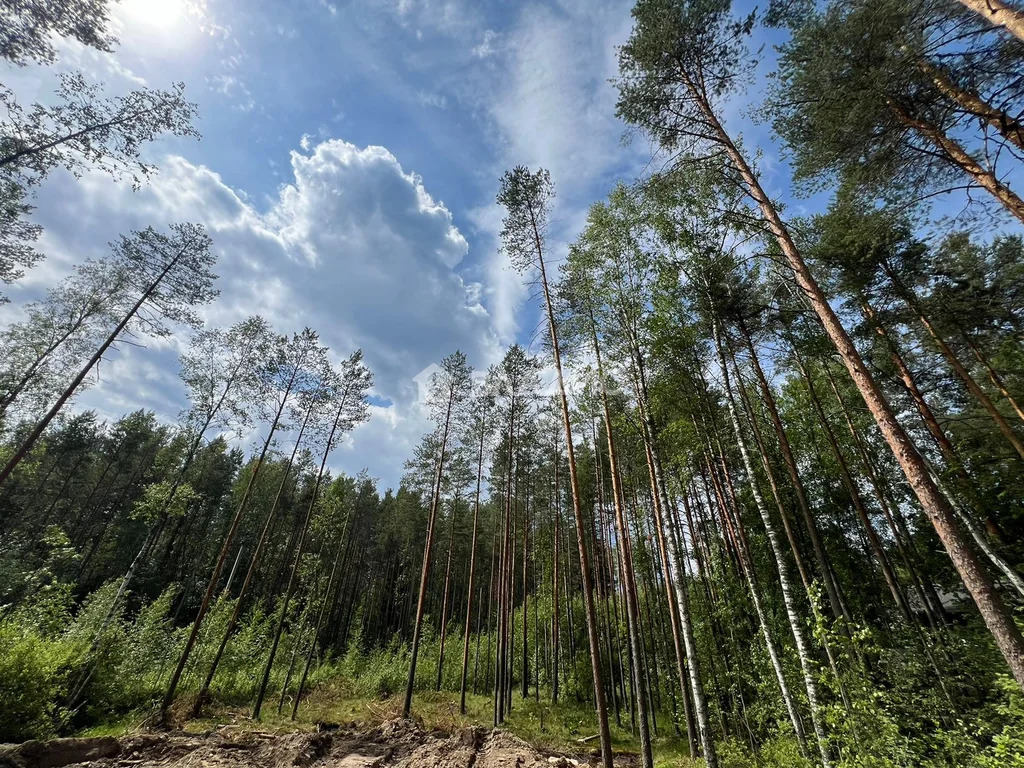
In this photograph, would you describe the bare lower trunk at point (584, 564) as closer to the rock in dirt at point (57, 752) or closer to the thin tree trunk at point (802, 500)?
the thin tree trunk at point (802, 500)

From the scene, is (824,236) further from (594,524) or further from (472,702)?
(472,702)

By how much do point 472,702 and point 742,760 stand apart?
1384 centimetres

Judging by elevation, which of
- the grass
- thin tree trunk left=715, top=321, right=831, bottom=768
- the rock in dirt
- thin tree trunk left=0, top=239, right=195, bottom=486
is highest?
thin tree trunk left=0, top=239, right=195, bottom=486

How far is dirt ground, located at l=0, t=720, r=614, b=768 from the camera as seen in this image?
725 centimetres

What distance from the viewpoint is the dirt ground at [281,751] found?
7.25 metres

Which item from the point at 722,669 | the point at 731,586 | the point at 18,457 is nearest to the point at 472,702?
the point at 722,669

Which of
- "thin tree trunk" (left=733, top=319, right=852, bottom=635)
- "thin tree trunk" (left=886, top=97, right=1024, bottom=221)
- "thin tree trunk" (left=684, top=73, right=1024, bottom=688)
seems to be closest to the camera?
"thin tree trunk" (left=684, top=73, right=1024, bottom=688)

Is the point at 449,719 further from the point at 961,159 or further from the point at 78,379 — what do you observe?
the point at 961,159

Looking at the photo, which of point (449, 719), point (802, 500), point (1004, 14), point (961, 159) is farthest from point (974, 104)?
point (449, 719)

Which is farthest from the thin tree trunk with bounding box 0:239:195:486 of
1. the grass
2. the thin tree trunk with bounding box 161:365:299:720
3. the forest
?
the grass

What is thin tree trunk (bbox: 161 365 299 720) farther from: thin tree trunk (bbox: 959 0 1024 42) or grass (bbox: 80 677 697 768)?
thin tree trunk (bbox: 959 0 1024 42)

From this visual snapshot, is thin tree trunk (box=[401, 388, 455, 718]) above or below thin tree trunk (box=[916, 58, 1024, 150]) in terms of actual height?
below

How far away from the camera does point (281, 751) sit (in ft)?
27.6

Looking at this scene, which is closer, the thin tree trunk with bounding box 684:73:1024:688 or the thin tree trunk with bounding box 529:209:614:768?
the thin tree trunk with bounding box 684:73:1024:688
